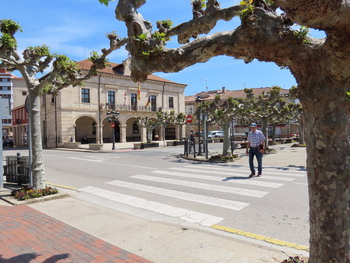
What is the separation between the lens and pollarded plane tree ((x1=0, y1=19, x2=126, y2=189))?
6.82 metres

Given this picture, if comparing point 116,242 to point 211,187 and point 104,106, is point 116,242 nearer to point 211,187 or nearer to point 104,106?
point 211,187

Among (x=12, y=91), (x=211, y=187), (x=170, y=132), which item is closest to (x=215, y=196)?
(x=211, y=187)

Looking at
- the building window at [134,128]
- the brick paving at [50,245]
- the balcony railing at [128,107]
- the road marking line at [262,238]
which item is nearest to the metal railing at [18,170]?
the brick paving at [50,245]

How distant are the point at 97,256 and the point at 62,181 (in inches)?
258

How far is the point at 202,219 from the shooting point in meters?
5.15

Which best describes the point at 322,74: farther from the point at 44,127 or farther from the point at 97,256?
the point at 44,127

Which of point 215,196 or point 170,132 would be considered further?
point 170,132

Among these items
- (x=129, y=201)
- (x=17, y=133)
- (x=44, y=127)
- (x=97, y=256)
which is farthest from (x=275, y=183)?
(x=17, y=133)

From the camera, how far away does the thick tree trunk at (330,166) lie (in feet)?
7.54

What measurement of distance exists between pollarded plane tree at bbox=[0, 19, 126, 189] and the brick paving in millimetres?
2181

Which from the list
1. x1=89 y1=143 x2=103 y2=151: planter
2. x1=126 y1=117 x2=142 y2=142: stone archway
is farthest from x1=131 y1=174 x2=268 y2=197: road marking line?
x1=126 y1=117 x2=142 y2=142: stone archway

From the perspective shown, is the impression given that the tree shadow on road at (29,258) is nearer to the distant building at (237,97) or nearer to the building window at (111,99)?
the building window at (111,99)

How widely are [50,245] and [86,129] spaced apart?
36981mm

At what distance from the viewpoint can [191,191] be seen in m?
7.32
